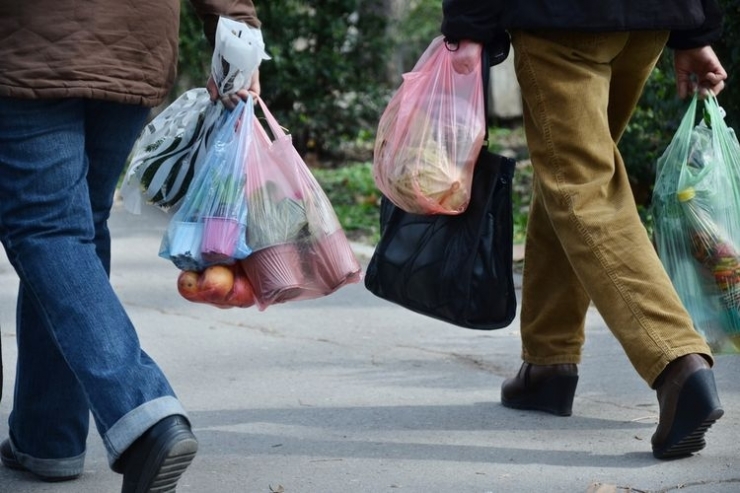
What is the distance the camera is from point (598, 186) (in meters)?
3.31

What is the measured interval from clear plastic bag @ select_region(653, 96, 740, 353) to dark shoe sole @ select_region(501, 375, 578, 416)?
0.41 meters

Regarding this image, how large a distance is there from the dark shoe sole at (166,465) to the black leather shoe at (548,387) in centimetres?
139

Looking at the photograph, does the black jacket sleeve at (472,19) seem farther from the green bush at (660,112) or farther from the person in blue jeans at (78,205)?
the green bush at (660,112)

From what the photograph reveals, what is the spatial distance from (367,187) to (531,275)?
4.80 meters

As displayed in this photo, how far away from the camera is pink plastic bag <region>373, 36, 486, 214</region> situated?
3.40 m

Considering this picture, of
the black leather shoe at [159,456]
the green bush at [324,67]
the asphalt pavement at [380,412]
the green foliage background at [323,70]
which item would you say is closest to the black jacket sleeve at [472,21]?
the asphalt pavement at [380,412]

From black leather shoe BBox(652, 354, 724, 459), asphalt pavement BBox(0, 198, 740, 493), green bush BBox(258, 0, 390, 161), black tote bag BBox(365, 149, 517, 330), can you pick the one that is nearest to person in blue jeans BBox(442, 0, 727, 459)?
black leather shoe BBox(652, 354, 724, 459)

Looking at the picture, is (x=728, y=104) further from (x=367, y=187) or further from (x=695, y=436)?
(x=367, y=187)

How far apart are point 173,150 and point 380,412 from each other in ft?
3.52

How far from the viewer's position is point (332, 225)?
336 cm

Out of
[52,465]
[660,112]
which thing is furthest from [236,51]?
[660,112]

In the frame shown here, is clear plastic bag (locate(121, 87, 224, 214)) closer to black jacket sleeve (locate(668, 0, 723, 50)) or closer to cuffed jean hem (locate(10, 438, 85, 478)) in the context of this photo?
cuffed jean hem (locate(10, 438, 85, 478))

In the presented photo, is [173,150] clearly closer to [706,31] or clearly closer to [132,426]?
[132,426]

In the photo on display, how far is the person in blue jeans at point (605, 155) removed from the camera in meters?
3.23
